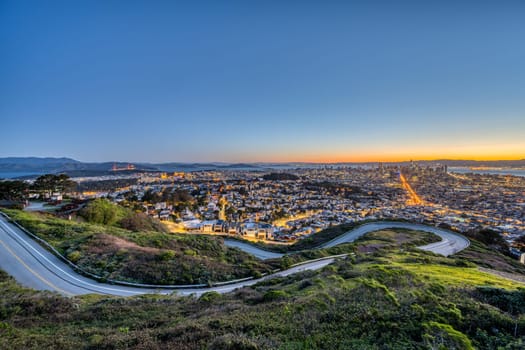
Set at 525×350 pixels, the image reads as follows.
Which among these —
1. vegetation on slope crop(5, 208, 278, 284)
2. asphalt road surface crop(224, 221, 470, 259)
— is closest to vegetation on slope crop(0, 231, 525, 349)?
vegetation on slope crop(5, 208, 278, 284)

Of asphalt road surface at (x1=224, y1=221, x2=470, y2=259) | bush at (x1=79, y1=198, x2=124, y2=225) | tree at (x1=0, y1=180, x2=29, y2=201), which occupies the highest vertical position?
tree at (x1=0, y1=180, x2=29, y2=201)

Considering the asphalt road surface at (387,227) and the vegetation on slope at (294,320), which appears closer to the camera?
the vegetation on slope at (294,320)

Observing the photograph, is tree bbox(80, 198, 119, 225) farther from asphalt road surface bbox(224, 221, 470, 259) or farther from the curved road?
asphalt road surface bbox(224, 221, 470, 259)

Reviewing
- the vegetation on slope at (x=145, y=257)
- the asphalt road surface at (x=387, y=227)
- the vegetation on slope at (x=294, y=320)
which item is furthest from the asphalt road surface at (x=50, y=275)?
the asphalt road surface at (x=387, y=227)

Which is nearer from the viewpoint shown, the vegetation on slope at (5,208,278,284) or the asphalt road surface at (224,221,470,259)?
the vegetation on slope at (5,208,278,284)

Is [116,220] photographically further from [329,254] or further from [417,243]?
[417,243]

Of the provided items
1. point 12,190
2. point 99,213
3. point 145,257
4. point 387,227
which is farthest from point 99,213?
point 387,227

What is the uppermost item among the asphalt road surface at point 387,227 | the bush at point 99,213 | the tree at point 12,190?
the tree at point 12,190

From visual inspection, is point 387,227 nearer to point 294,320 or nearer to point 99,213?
point 294,320

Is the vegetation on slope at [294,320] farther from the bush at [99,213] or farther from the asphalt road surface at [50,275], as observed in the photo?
the bush at [99,213]
